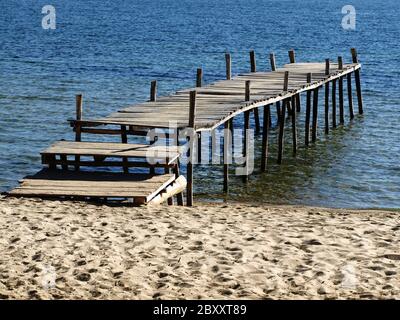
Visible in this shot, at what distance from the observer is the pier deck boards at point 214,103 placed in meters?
20.1

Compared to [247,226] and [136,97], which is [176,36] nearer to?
[136,97]

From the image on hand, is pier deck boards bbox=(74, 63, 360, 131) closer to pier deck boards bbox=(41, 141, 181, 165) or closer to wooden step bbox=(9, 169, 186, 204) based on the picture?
pier deck boards bbox=(41, 141, 181, 165)

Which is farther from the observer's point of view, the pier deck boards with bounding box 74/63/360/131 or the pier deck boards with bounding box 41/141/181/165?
the pier deck boards with bounding box 74/63/360/131

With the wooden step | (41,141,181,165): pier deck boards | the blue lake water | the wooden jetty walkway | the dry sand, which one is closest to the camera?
the dry sand

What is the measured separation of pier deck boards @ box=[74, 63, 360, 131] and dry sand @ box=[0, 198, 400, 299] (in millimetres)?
3653

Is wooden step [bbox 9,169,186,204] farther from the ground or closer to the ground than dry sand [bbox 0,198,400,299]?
farther from the ground

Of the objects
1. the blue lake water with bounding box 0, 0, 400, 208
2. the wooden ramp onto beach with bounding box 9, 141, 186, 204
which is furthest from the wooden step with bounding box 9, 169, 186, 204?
the blue lake water with bounding box 0, 0, 400, 208

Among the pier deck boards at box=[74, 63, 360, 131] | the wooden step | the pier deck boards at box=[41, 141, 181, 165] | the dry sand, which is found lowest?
the dry sand

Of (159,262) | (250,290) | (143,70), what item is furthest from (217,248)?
(143,70)

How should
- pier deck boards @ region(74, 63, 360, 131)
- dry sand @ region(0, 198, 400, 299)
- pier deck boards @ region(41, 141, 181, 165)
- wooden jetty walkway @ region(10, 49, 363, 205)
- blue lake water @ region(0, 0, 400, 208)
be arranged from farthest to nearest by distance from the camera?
blue lake water @ region(0, 0, 400, 208), pier deck boards @ region(74, 63, 360, 131), pier deck boards @ region(41, 141, 181, 165), wooden jetty walkway @ region(10, 49, 363, 205), dry sand @ region(0, 198, 400, 299)

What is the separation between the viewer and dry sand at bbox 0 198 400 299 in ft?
39.0

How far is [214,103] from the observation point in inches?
914

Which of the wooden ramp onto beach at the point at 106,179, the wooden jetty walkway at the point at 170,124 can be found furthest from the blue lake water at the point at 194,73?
the wooden ramp onto beach at the point at 106,179

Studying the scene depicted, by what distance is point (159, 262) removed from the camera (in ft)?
42.6
